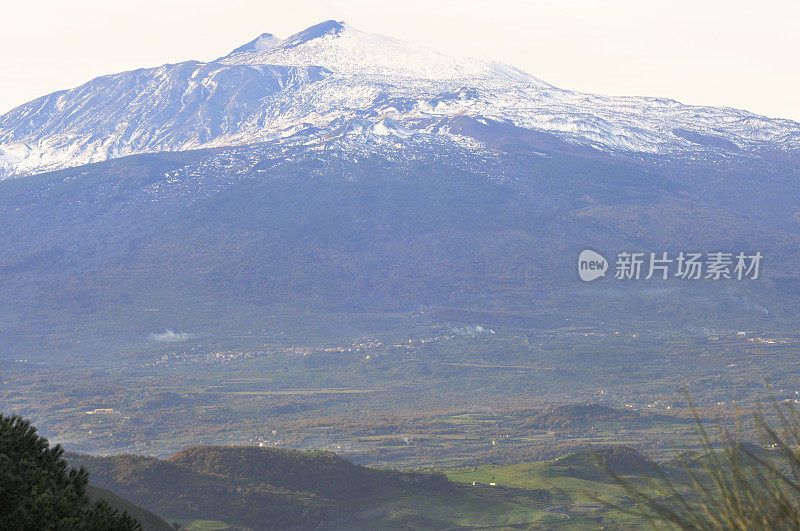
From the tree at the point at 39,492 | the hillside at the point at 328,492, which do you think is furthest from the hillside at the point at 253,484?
the tree at the point at 39,492

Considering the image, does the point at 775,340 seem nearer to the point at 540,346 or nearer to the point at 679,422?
the point at 540,346

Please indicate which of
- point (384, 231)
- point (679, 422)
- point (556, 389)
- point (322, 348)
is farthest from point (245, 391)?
A: point (384, 231)

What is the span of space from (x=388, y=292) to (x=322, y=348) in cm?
4221

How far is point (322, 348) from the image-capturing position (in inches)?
5039

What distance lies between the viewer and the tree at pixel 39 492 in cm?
908

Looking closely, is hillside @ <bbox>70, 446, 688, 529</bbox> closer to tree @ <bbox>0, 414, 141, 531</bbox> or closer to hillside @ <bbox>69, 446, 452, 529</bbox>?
hillside @ <bbox>69, 446, 452, 529</bbox>

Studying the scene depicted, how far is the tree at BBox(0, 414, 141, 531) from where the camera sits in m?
9.08

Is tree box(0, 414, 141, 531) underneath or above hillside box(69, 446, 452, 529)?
above

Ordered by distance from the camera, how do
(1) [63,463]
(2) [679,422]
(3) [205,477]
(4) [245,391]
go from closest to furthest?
1. (1) [63,463]
2. (3) [205,477]
3. (2) [679,422]
4. (4) [245,391]

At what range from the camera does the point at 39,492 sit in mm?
9672

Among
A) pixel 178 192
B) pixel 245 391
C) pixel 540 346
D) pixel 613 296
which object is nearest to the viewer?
pixel 245 391

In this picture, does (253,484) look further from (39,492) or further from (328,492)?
(39,492)

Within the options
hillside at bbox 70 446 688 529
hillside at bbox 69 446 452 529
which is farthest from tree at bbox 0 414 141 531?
hillside at bbox 69 446 452 529

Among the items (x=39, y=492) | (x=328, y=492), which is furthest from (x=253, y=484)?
(x=39, y=492)
